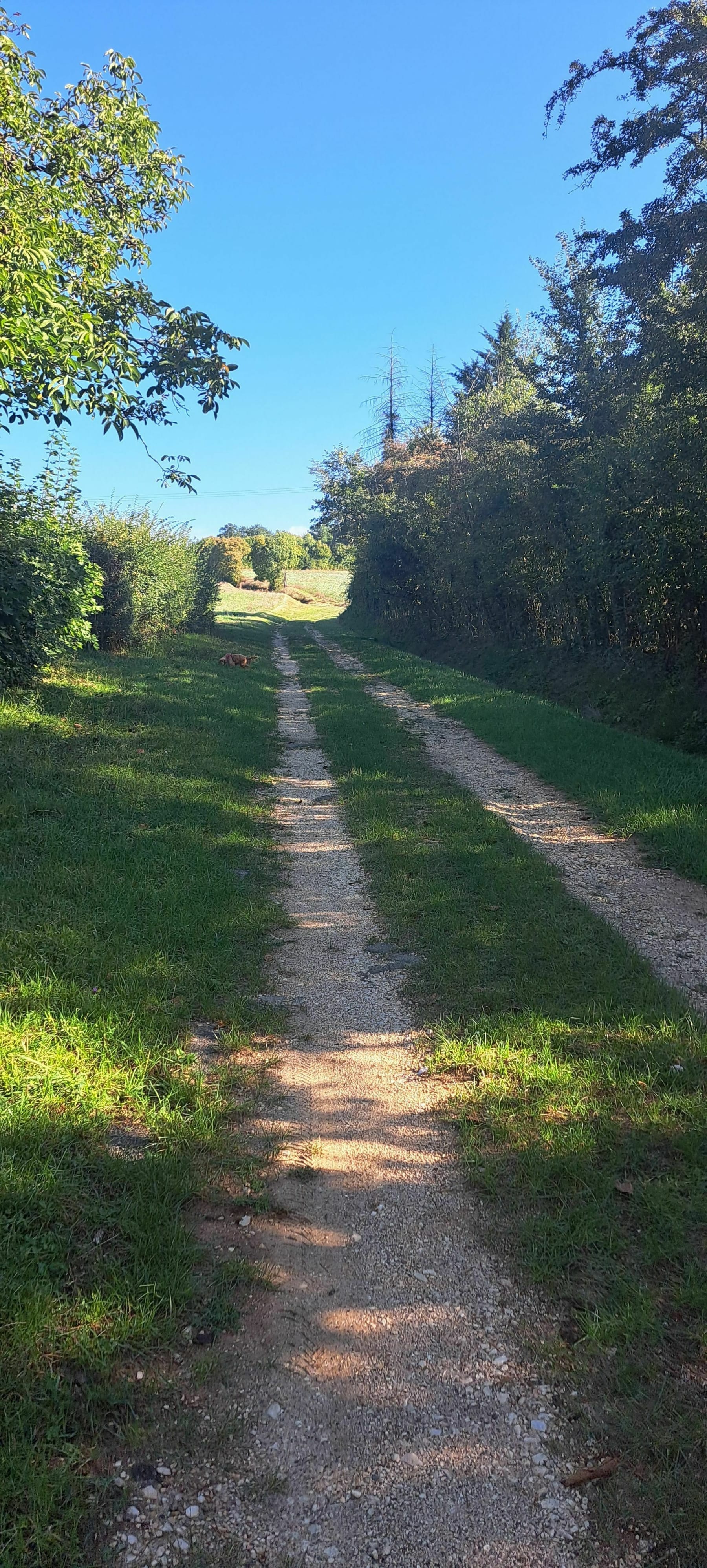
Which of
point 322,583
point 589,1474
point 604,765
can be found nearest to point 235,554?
point 322,583

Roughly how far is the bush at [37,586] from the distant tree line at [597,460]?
905 cm

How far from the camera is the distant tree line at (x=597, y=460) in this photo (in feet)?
32.0

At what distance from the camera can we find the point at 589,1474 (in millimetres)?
1923

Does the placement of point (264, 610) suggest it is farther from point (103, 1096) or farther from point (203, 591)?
point (103, 1096)

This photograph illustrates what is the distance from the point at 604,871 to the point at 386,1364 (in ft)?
15.3

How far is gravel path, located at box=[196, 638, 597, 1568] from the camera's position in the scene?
6.00 ft

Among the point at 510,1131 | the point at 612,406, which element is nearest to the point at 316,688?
the point at 612,406

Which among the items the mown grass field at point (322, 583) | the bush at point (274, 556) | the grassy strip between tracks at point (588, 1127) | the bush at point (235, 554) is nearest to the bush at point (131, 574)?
the grassy strip between tracks at point (588, 1127)

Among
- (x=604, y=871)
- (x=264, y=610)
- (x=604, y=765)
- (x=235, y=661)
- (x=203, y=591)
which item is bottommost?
(x=604, y=871)

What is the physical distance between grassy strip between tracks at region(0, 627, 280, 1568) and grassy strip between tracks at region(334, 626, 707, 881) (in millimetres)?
3651

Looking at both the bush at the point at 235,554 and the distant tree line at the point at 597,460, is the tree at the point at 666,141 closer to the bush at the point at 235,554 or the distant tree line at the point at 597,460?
the distant tree line at the point at 597,460

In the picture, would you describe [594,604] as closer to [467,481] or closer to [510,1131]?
[467,481]

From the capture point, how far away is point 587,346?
16125mm

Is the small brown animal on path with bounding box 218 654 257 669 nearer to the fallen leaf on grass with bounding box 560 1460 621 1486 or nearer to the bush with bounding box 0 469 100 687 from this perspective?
the bush with bounding box 0 469 100 687
